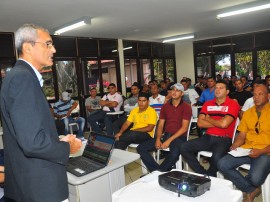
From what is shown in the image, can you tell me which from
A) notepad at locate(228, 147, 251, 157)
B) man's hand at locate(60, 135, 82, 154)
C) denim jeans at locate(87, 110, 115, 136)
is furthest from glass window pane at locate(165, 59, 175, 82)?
man's hand at locate(60, 135, 82, 154)

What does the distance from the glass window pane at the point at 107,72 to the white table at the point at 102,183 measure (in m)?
5.86

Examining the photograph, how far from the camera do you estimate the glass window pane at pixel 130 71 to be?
8409 mm

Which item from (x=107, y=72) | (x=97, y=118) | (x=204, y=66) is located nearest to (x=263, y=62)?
(x=204, y=66)

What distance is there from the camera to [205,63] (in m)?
9.83

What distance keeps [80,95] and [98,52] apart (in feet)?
4.81

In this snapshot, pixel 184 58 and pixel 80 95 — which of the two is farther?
pixel 184 58

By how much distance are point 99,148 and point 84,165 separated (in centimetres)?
18

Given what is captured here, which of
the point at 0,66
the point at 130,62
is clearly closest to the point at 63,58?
the point at 0,66

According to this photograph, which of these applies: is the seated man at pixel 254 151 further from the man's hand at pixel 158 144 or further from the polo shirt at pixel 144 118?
the polo shirt at pixel 144 118

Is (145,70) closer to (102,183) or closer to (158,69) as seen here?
(158,69)

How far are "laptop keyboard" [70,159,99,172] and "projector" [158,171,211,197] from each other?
55 cm

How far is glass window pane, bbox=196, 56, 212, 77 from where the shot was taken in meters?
9.78

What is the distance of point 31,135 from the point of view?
100 cm

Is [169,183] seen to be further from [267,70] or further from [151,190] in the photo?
[267,70]
